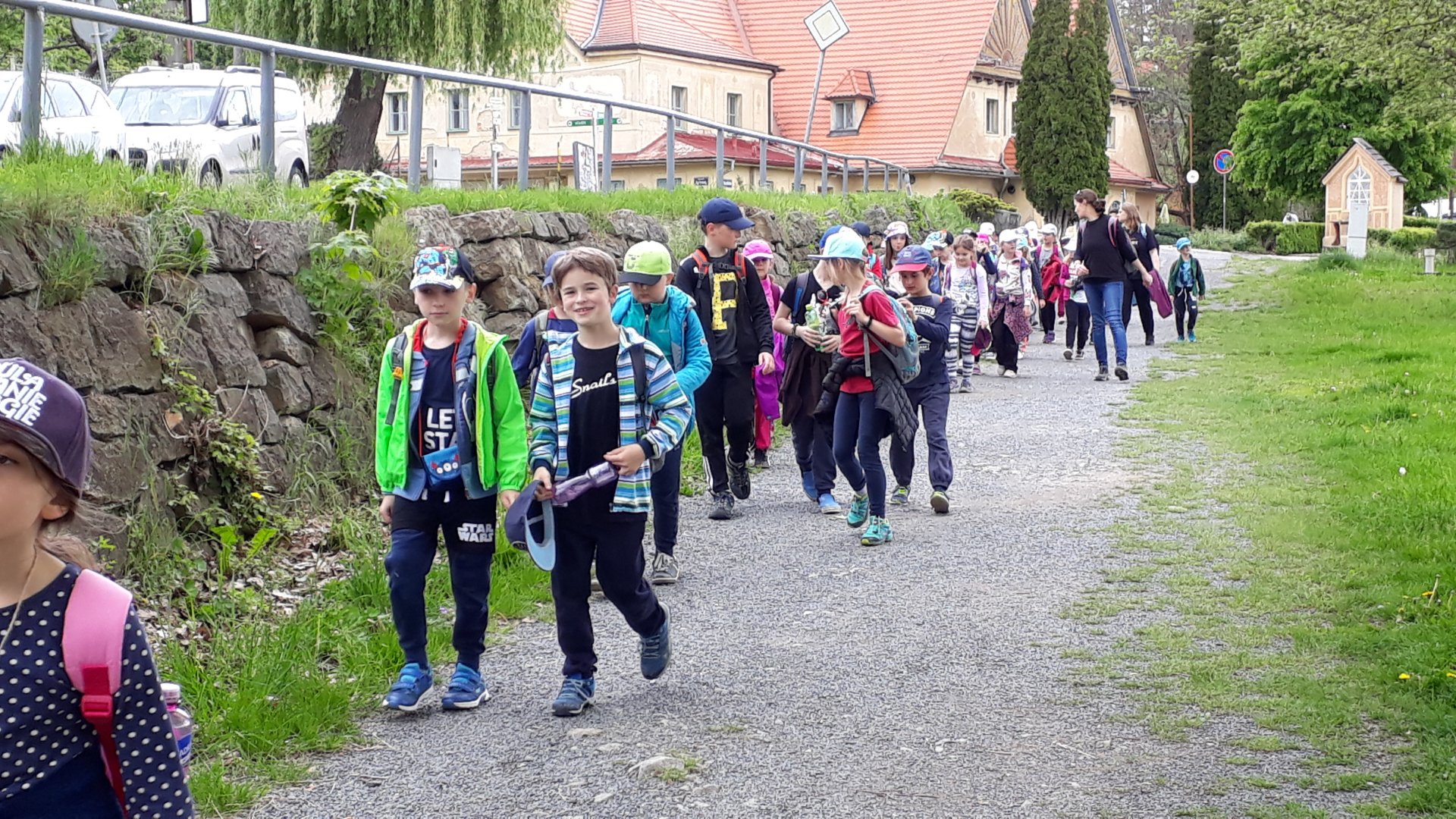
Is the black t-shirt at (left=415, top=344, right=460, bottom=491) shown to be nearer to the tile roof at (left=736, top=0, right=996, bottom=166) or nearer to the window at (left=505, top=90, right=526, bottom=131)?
the window at (left=505, top=90, right=526, bottom=131)

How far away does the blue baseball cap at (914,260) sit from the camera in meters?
9.39

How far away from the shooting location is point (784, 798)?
4664mm

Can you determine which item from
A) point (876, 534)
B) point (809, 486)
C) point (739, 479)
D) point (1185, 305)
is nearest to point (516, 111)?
point (739, 479)

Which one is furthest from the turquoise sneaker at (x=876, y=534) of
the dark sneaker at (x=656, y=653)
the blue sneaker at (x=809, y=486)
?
the dark sneaker at (x=656, y=653)

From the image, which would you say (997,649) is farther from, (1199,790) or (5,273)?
(5,273)

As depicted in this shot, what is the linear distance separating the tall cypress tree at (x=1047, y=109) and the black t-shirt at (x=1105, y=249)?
39954 mm

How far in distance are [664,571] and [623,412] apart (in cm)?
219

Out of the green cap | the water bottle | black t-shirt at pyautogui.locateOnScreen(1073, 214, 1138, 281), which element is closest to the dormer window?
black t-shirt at pyautogui.locateOnScreen(1073, 214, 1138, 281)

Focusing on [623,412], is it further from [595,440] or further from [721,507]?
[721,507]

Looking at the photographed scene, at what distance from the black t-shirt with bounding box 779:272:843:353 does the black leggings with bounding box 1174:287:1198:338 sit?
13.3m

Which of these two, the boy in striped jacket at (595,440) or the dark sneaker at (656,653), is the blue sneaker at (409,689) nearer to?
the boy in striped jacket at (595,440)

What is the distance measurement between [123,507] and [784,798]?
3.29 meters

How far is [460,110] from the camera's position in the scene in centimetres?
1179

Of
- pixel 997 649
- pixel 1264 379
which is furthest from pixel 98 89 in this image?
pixel 1264 379
